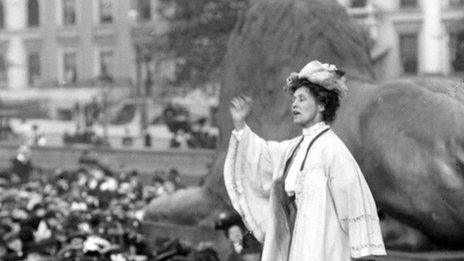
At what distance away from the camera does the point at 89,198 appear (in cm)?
1723

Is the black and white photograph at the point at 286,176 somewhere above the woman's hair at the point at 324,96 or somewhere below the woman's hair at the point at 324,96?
below

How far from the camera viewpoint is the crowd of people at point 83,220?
10.9 m

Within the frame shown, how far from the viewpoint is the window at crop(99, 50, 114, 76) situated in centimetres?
5459

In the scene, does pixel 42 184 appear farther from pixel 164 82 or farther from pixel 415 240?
pixel 164 82

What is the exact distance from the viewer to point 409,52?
47094 millimetres

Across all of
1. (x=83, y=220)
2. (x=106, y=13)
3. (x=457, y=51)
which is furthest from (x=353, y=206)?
(x=106, y=13)

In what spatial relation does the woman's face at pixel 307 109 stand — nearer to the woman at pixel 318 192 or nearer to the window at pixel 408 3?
the woman at pixel 318 192

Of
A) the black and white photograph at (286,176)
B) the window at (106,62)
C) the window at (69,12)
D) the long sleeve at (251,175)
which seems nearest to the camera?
the black and white photograph at (286,176)

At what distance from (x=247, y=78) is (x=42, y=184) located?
10420mm

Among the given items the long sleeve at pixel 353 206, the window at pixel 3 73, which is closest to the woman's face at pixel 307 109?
the long sleeve at pixel 353 206

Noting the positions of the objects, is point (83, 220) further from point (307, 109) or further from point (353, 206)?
point (353, 206)

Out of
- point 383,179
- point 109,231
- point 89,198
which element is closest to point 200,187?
point 109,231

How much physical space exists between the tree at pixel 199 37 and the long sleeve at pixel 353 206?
3082cm

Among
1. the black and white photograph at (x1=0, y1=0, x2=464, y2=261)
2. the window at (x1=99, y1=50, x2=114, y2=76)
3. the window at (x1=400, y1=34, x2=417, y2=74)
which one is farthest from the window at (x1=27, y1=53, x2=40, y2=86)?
the black and white photograph at (x1=0, y1=0, x2=464, y2=261)
